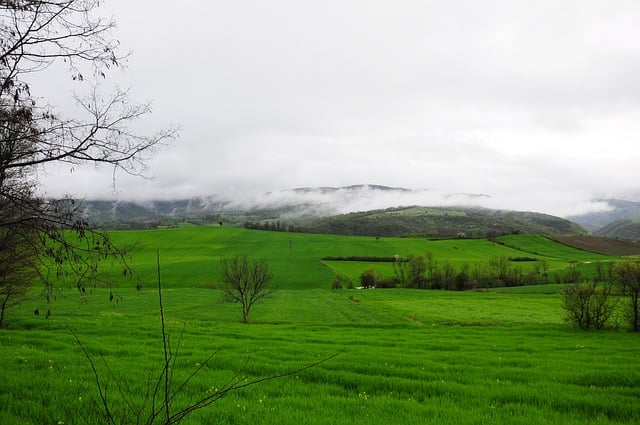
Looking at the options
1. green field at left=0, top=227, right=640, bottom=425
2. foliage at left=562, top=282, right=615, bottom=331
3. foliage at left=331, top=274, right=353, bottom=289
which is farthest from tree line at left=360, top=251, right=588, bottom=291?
green field at left=0, top=227, right=640, bottom=425

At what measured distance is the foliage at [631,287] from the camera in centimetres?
2881

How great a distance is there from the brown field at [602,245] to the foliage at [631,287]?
431 ft

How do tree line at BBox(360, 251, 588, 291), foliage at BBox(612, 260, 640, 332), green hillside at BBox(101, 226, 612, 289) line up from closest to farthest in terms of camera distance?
foliage at BBox(612, 260, 640, 332) → green hillside at BBox(101, 226, 612, 289) → tree line at BBox(360, 251, 588, 291)

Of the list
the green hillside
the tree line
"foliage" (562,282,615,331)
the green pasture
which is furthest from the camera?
the tree line

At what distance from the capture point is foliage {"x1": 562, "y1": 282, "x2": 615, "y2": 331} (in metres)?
29.2

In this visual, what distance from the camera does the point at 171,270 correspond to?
3642 inches

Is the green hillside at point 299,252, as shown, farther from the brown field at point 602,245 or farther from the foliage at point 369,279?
the brown field at point 602,245

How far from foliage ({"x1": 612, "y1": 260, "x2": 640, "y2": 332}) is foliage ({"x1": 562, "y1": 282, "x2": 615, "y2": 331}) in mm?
957

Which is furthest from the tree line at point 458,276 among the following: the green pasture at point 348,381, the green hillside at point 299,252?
the green pasture at point 348,381

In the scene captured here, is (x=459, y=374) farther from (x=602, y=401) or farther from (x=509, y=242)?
(x=509, y=242)

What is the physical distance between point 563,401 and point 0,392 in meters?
13.0

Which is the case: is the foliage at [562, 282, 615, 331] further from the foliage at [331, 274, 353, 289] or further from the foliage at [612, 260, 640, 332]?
the foliage at [331, 274, 353, 289]

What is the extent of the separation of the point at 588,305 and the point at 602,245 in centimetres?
14600

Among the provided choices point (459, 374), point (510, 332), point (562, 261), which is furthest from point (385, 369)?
point (562, 261)
